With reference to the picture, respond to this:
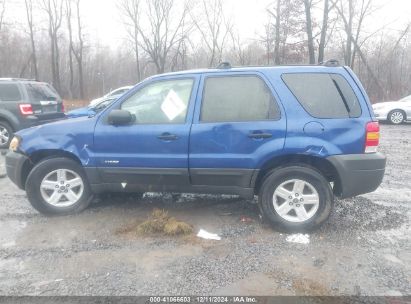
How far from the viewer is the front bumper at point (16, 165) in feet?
15.5

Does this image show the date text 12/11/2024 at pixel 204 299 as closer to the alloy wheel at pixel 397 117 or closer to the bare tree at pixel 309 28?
the alloy wheel at pixel 397 117

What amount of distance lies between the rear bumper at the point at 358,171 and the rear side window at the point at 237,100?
0.87 meters

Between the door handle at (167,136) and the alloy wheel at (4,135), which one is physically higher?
the door handle at (167,136)

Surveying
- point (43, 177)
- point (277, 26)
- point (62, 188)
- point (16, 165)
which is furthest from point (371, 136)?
point (277, 26)

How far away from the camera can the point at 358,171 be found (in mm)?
4074

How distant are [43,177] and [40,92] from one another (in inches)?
233

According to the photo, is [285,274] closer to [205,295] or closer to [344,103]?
[205,295]

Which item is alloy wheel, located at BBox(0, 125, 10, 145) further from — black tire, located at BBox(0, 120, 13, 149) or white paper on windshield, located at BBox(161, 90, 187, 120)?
white paper on windshield, located at BBox(161, 90, 187, 120)

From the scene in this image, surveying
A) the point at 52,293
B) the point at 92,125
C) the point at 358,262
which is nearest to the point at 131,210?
the point at 92,125

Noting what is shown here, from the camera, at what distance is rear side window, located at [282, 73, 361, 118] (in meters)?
4.11

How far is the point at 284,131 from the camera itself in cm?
409

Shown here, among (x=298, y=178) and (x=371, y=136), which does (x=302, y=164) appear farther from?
(x=371, y=136)

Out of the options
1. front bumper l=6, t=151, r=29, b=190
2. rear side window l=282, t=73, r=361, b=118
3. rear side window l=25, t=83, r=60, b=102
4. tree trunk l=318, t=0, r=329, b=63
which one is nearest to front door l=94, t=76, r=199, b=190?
front bumper l=6, t=151, r=29, b=190

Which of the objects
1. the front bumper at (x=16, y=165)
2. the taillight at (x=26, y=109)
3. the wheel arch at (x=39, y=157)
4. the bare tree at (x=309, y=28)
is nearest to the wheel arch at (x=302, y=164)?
the wheel arch at (x=39, y=157)
